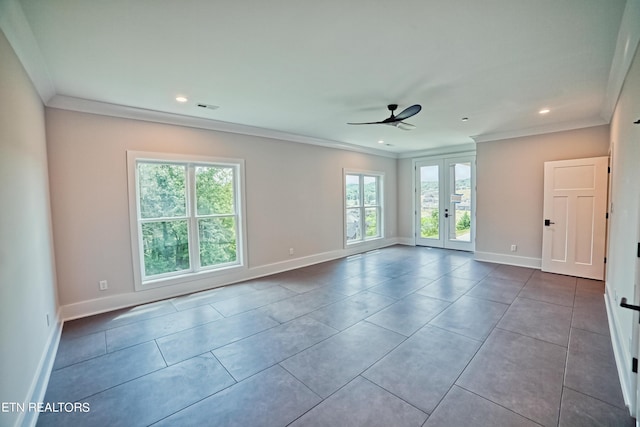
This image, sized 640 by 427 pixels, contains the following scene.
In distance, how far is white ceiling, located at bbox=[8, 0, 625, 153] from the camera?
1877 mm

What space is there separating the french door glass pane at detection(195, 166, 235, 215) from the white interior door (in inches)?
223

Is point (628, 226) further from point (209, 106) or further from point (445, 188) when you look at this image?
point (445, 188)

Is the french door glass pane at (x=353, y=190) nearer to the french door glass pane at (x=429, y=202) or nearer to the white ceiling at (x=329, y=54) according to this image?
the french door glass pane at (x=429, y=202)

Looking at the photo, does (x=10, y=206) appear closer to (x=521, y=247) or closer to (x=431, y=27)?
Answer: (x=431, y=27)

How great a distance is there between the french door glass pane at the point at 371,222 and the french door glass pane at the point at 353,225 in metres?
0.29

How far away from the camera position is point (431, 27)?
6.80ft

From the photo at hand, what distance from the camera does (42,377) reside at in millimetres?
2221

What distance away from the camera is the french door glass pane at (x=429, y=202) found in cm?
759

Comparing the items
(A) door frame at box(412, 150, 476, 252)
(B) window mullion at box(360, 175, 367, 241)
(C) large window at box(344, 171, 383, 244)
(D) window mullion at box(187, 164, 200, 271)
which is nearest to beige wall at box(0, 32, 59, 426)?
(D) window mullion at box(187, 164, 200, 271)

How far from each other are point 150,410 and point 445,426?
1989mm

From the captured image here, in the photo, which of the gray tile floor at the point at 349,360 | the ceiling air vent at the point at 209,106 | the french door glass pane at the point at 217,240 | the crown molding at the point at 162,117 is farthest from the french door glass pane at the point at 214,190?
the gray tile floor at the point at 349,360

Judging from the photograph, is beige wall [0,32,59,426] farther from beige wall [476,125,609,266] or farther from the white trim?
beige wall [476,125,609,266]

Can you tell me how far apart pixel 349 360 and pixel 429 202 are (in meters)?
6.14

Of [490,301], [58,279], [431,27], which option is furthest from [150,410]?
[490,301]
